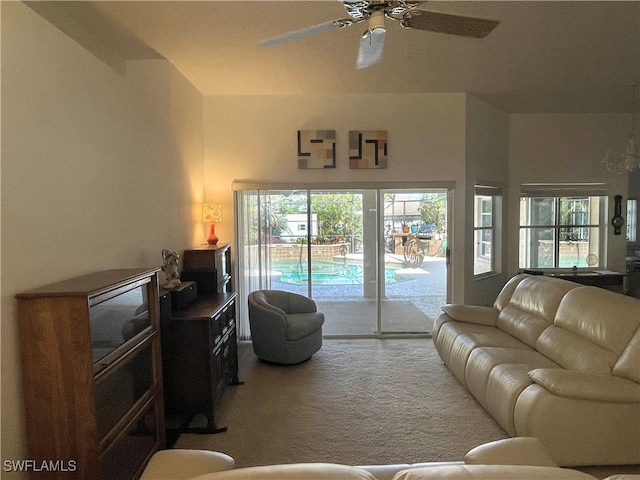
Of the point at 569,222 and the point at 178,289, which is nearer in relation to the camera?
the point at 178,289

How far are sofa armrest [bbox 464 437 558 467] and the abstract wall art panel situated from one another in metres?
3.93

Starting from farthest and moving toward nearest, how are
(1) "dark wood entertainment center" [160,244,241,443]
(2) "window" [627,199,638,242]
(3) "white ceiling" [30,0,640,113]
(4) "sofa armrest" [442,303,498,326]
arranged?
(2) "window" [627,199,638,242] → (4) "sofa armrest" [442,303,498,326] → (1) "dark wood entertainment center" [160,244,241,443] → (3) "white ceiling" [30,0,640,113]

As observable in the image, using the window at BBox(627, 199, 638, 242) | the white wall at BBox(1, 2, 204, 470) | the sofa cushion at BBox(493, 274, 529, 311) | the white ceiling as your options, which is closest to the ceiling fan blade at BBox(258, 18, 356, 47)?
the white ceiling

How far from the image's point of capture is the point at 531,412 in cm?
238

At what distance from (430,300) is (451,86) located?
8.85ft

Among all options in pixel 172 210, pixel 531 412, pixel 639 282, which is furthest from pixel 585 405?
pixel 639 282

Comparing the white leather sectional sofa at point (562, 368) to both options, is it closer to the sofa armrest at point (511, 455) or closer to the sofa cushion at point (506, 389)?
the sofa cushion at point (506, 389)

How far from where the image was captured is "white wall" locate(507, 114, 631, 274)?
5.83 metres

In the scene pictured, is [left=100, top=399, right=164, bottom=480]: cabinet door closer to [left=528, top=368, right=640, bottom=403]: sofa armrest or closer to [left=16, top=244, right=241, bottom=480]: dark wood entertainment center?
[left=16, top=244, right=241, bottom=480]: dark wood entertainment center

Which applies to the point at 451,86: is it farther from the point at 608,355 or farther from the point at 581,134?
the point at 608,355

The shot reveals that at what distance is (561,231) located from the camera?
6.20 meters

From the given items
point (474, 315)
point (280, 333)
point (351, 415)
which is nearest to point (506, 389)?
point (351, 415)

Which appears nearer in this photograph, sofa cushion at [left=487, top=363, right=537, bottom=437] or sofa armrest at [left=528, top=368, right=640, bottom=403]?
sofa armrest at [left=528, top=368, right=640, bottom=403]

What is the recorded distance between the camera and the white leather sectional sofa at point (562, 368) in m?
2.35
